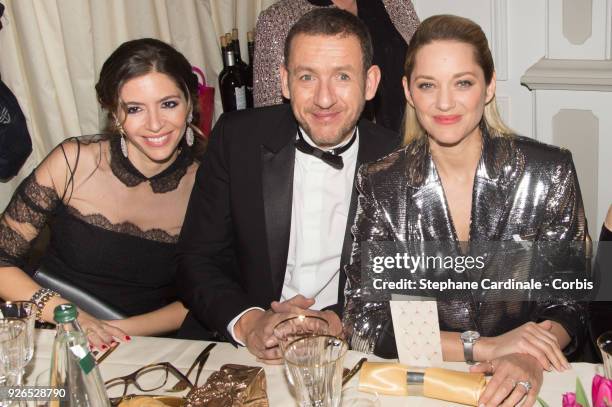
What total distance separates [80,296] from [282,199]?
Answer: 0.75 m

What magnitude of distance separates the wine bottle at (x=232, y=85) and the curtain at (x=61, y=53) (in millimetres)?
340

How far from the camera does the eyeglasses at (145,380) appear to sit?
1726mm

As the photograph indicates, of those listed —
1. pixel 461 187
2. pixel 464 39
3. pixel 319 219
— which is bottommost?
pixel 319 219

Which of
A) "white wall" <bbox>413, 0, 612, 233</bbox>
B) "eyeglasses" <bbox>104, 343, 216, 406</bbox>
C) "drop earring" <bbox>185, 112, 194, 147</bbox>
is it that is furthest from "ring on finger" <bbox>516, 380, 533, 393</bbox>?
"white wall" <bbox>413, 0, 612, 233</bbox>

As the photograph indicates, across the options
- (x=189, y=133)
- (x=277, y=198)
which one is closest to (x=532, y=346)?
(x=277, y=198)

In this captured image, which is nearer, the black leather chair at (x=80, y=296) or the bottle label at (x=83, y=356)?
the bottle label at (x=83, y=356)

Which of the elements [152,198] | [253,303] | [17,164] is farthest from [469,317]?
[17,164]

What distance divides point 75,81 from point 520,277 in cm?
226

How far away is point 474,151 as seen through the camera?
2.21 m

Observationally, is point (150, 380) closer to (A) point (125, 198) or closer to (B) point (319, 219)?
(B) point (319, 219)

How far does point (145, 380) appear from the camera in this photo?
1.77 metres

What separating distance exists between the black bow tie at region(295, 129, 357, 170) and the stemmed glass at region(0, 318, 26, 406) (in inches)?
40.2

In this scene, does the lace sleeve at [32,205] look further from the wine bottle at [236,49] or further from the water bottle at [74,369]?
the wine bottle at [236,49]

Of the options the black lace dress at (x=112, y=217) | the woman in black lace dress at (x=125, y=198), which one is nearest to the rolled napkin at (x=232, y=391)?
the woman in black lace dress at (x=125, y=198)
